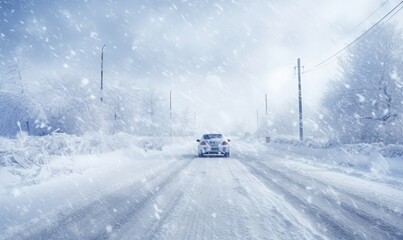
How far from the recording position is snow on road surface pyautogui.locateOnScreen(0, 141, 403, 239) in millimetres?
4875

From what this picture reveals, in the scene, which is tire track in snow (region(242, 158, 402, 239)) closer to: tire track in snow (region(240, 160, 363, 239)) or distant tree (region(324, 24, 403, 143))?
tire track in snow (region(240, 160, 363, 239))

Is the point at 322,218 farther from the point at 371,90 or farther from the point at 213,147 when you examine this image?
the point at 371,90

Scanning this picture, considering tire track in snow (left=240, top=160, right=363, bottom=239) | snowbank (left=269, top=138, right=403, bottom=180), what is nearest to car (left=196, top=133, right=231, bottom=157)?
snowbank (left=269, top=138, right=403, bottom=180)

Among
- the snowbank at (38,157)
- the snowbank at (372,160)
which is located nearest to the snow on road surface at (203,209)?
the snowbank at (38,157)

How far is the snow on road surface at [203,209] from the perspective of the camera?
16.0 feet

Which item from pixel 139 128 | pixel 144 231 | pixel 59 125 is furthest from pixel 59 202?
pixel 139 128

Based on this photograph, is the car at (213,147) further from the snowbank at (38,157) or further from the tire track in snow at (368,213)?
the tire track in snow at (368,213)

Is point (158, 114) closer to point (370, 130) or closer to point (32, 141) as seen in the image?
point (370, 130)

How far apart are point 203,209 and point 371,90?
2822 centimetres

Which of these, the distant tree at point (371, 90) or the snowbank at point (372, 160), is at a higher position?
the distant tree at point (371, 90)

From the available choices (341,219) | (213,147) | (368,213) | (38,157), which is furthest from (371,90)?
(38,157)

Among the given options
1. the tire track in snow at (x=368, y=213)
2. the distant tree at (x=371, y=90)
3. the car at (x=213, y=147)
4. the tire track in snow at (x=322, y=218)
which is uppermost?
the distant tree at (x=371, y=90)

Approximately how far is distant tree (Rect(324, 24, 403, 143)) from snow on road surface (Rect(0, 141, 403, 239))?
20197 mm

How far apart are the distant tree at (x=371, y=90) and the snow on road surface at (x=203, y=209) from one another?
20197 mm
